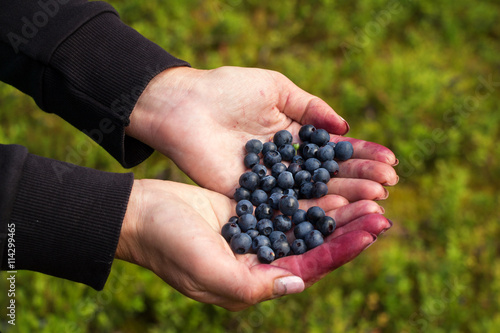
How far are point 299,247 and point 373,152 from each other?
0.59 metres

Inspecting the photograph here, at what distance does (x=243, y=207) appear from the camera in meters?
2.16

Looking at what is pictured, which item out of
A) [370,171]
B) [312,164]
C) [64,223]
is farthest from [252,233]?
[64,223]

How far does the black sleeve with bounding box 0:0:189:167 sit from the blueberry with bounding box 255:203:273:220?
76 centimetres

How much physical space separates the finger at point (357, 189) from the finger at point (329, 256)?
28cm

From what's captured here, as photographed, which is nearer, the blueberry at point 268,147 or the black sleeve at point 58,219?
the black sleeve at point 58,219

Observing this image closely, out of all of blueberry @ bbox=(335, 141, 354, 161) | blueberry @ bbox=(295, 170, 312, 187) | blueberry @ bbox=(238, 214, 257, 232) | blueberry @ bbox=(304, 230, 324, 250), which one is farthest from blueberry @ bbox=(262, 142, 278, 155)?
blueberry @ bbox=(304, 230, 324, 250)

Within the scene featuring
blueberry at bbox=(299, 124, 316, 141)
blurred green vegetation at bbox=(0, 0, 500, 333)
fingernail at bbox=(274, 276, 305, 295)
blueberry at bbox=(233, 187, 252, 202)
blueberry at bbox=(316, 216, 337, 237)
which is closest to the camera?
→ fingernail at bbox=(274, 276, 305, 295)

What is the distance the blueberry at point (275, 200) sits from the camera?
2.24m


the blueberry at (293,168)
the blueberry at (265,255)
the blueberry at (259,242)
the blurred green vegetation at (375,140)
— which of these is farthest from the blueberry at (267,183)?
the blurred green vegetation at (375,140)

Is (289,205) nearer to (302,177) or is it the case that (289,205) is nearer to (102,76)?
(302,177)

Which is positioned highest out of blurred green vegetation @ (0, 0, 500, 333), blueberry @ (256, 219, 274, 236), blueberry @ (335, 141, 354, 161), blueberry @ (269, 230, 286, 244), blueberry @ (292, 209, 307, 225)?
blueberry @ (335, 141, 354, 161)

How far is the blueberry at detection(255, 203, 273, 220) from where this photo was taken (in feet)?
7.22

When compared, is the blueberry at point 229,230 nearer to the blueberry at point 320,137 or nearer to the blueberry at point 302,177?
the blueberry at point 302,177

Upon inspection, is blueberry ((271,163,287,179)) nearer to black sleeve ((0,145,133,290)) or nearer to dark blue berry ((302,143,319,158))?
dark blue berry ((302,143,319,158))
